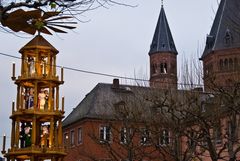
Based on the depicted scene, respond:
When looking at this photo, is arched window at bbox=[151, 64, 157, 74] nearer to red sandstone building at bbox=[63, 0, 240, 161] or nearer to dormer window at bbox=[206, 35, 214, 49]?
red sandstone building at bbox=[63, 0, 240, 161]

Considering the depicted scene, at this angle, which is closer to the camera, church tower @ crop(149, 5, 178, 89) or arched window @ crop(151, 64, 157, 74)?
church tower @ crop(149, 5, 178, 89)

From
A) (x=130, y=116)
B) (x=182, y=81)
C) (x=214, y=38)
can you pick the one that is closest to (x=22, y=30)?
(x=182, y=81)

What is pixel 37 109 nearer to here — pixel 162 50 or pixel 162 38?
pixel 162 38

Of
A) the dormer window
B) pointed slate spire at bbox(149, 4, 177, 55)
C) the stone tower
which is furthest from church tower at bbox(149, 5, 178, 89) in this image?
the stone tower

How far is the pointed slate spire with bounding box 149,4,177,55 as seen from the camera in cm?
10460

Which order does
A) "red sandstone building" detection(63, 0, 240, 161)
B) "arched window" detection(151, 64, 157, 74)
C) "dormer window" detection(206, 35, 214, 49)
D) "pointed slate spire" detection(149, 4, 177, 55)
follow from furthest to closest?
"arched window" detection(151, 64, 157, 74)
"pointed slate spire" detection(149, 4, 177, 55)
"dormer window" detection(206, 35, 214, 49)
"red sandstone building" detection(63, 0, 240, 161)

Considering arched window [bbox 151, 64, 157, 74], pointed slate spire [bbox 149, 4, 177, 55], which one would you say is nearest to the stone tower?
pointed slate spire [bbox 149, 4, 177, 55]

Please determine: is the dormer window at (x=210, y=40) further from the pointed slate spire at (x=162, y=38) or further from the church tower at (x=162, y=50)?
the pointed slate spire at (x=162, y=38)

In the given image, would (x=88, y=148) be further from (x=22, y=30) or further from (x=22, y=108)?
(x=22, y=30)

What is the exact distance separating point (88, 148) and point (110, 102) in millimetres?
5369

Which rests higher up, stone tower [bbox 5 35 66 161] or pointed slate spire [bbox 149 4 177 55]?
pointed slate spire [bbox 149 4 177 55]

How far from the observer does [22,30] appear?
333 inches

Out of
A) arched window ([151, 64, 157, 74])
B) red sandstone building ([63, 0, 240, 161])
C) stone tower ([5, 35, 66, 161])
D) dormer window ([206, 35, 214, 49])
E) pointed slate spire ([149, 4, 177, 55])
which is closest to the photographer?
stone tower ([5, 35, 66, 161])

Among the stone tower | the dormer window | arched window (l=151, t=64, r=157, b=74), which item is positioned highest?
the dormer window
